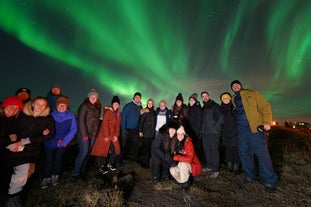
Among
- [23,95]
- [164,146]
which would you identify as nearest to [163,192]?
[164,146]

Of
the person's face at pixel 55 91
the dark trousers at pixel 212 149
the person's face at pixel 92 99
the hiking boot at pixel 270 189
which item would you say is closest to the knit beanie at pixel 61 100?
the person's face at pixel 92 99

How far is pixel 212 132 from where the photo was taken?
6145mm

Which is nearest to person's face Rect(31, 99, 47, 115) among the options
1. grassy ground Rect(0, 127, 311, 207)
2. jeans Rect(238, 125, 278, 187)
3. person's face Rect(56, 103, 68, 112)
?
person's face Rect(56, 103, 68, 112)

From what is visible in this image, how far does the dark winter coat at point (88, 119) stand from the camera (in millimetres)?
5371

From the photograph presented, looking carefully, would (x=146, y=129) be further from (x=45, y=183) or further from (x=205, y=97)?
(x=45, y=183)

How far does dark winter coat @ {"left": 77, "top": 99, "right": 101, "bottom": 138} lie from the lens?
5.37m

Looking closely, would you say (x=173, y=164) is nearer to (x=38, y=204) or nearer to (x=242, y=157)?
(x=242, y=157)

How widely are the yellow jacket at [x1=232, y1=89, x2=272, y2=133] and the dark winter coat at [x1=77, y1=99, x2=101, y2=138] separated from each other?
14.6ft

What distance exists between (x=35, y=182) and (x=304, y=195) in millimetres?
7213

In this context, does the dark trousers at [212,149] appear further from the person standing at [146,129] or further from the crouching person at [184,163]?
the person standing at [146,129]

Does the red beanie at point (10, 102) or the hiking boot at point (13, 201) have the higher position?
the red beanie at point (10, 102)

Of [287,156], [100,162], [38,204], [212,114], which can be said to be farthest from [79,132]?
[287,156]

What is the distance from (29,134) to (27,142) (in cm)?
23

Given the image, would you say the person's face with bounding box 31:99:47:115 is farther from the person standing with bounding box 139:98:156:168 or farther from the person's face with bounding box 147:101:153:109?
the person's face with bounding box 147:101:153:109
